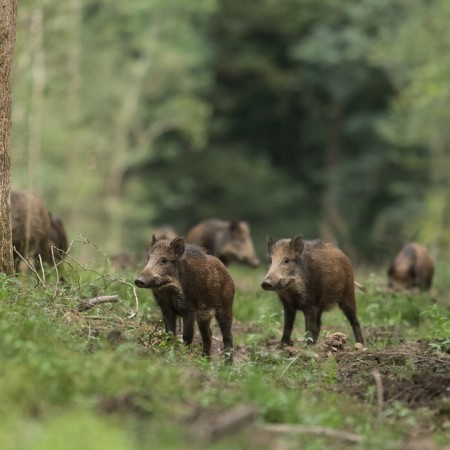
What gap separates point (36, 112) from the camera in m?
27.8

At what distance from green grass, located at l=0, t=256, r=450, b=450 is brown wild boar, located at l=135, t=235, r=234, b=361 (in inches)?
11.7

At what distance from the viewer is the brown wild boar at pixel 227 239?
1677cm

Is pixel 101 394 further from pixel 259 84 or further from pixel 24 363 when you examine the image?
pixel 259 84

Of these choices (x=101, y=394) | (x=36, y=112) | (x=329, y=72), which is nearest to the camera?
(x=101, y=394)

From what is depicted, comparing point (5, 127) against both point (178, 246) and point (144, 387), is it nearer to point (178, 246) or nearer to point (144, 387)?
point (178, 246)

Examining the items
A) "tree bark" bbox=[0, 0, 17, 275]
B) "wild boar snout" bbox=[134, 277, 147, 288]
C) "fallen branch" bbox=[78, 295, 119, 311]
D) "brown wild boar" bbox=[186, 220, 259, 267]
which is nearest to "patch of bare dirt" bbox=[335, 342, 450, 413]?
"wild boar snout" bbox=[134, 277, 147, 288]

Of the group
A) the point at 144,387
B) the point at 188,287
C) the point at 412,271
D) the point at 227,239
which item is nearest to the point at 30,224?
the point at 188,287

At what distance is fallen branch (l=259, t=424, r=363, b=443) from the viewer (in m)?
6.39

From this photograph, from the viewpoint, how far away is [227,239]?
17.0 m

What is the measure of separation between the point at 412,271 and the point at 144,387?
33.2 feet

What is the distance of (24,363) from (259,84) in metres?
42.7

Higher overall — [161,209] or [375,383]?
[375,383]

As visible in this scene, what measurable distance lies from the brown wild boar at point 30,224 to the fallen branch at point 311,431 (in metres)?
6.99

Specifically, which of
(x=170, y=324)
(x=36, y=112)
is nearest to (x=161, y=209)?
(x=36, y=112)
